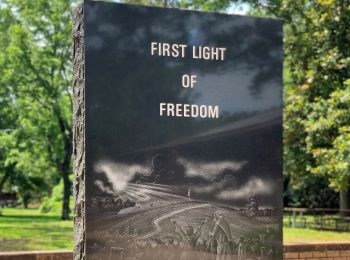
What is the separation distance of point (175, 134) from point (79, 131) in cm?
89

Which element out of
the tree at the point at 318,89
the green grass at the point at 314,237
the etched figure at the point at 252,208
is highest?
the tree at the point at 318,89

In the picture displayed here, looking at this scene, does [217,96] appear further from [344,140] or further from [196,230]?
[344,140]

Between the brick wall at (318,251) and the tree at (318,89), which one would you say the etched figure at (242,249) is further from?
the tree at (318,89)

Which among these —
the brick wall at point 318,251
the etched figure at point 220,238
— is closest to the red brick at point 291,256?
the brick wall at point 318,251

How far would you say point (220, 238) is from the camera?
592 centimetres

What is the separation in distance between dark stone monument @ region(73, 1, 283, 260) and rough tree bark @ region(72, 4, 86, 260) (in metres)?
0.01

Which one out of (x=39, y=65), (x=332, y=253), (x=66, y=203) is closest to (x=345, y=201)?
(x=66, y=203)

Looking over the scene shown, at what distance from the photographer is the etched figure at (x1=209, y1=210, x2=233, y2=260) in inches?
232

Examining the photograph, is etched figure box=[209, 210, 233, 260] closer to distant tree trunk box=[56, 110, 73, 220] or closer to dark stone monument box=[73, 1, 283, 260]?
dark stone monument box=[73, 1, 283, 260]

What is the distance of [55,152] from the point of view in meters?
31.1

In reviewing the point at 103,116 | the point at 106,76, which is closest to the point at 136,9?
the point at 106,76

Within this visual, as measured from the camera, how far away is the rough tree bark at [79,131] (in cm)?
555

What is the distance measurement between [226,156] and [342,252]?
4688 millimetres

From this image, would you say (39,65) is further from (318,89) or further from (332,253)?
(332,253)
